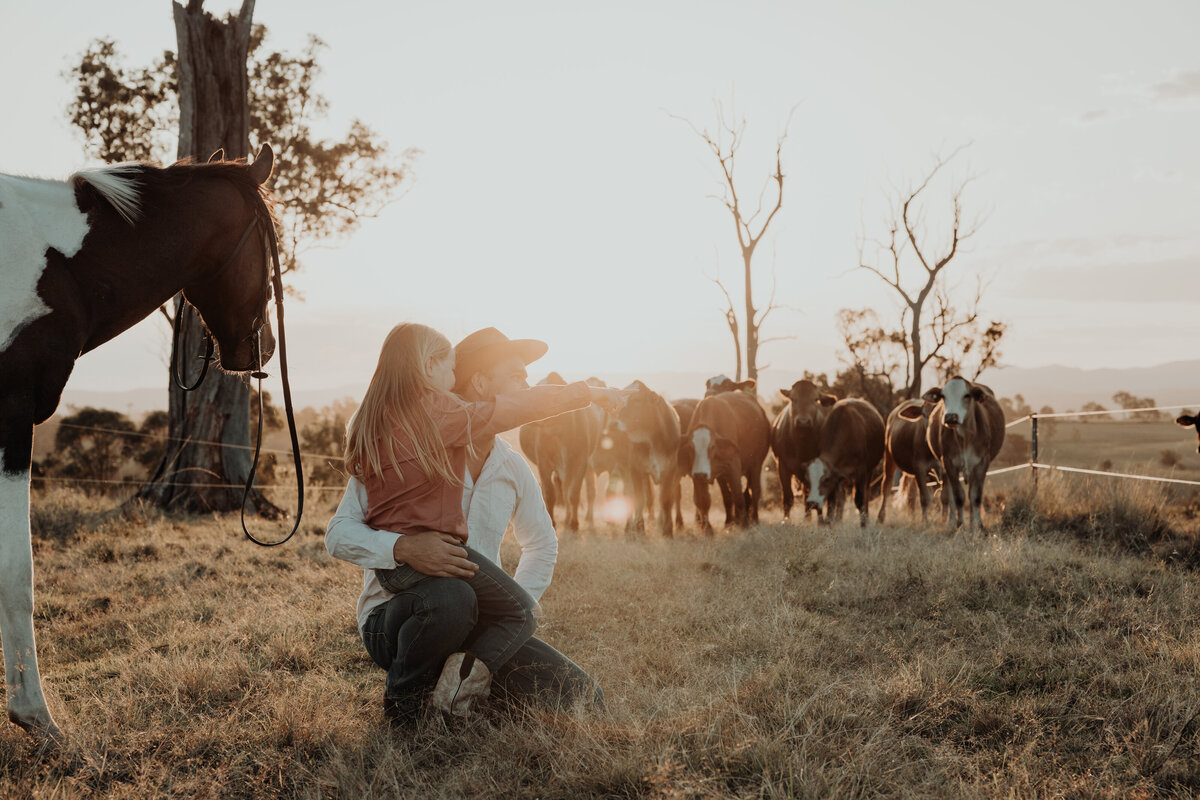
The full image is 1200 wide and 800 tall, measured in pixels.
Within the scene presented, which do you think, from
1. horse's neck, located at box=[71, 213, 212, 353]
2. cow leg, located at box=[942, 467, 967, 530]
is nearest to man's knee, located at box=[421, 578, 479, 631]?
horse's neck, located at box=[71, 213, 212, 353]

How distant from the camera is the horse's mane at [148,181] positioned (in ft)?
12.1

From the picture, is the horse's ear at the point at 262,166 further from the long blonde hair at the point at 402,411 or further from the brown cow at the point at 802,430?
the brown cow at the point at 802,430

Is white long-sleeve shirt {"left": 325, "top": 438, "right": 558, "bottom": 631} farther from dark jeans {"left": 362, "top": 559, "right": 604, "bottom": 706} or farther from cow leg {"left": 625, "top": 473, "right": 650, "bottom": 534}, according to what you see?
cow leg {"left": 625, "top": 473, "right": 650, "bottom": 534}

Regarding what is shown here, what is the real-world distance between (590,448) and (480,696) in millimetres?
9043

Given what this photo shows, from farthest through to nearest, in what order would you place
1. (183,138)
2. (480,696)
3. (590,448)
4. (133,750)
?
(590,448) < (183,138) < (480,696) < (133,750)

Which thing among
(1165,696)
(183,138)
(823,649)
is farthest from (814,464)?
(183,138)

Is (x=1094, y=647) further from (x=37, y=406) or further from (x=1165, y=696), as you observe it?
(x=37, y=406)

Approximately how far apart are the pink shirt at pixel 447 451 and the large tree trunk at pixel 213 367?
916 cm

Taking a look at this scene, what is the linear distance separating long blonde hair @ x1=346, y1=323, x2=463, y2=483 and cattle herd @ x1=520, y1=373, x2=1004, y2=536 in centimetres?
731

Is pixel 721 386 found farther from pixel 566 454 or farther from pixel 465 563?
pixel 465 563

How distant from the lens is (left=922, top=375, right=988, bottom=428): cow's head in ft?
35.5

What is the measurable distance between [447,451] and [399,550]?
47cm

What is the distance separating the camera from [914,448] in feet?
42.9

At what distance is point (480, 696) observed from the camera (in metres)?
3.89
